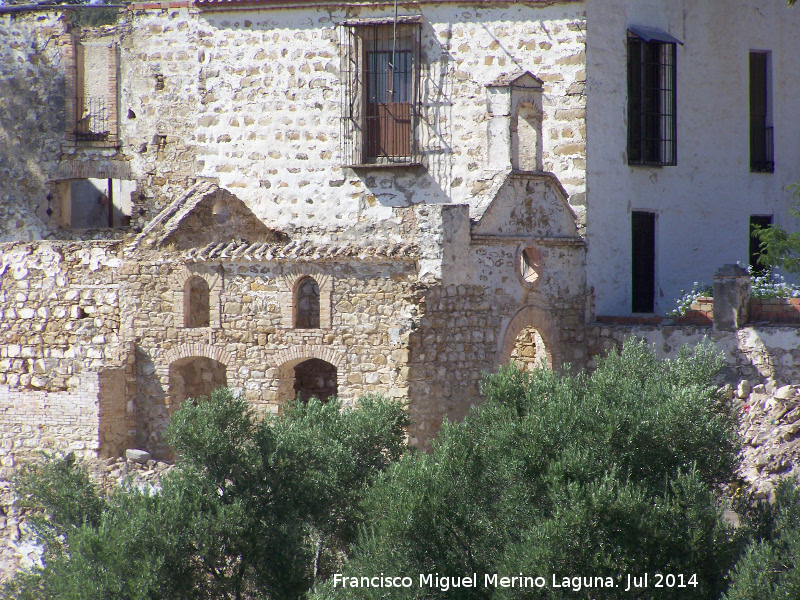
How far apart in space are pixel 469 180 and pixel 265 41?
408cm

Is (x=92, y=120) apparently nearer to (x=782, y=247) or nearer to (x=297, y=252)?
(x=297, y=252)

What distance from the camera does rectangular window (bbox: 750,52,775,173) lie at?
18.2 m

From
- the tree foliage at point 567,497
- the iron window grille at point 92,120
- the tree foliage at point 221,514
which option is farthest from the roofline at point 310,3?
the tree foliage at point 567,497

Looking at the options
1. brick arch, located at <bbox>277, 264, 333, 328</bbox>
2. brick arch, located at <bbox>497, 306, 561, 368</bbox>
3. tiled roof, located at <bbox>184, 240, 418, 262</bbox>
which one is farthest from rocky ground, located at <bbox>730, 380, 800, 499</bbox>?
brick arch, located at <bbox>277, 264, 333, 328</bbox>

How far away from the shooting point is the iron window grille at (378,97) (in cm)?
1630

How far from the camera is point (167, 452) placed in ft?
46.7

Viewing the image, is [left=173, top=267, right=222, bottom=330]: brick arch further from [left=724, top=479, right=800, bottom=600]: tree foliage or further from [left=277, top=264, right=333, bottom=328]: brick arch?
[left=724, top=479, right=800, bottom=600]: tree foliage

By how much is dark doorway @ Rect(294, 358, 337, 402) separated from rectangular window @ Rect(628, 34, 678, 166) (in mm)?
5912

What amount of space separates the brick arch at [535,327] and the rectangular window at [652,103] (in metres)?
3.73

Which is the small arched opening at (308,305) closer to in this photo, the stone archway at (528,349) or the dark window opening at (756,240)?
the stone archway at (528,349)

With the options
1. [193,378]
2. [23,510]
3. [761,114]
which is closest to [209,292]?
[193,378]

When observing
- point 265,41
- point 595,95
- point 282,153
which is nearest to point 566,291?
point 595,95

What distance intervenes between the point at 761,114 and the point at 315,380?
9119 millimetres

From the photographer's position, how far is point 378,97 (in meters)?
16.5
